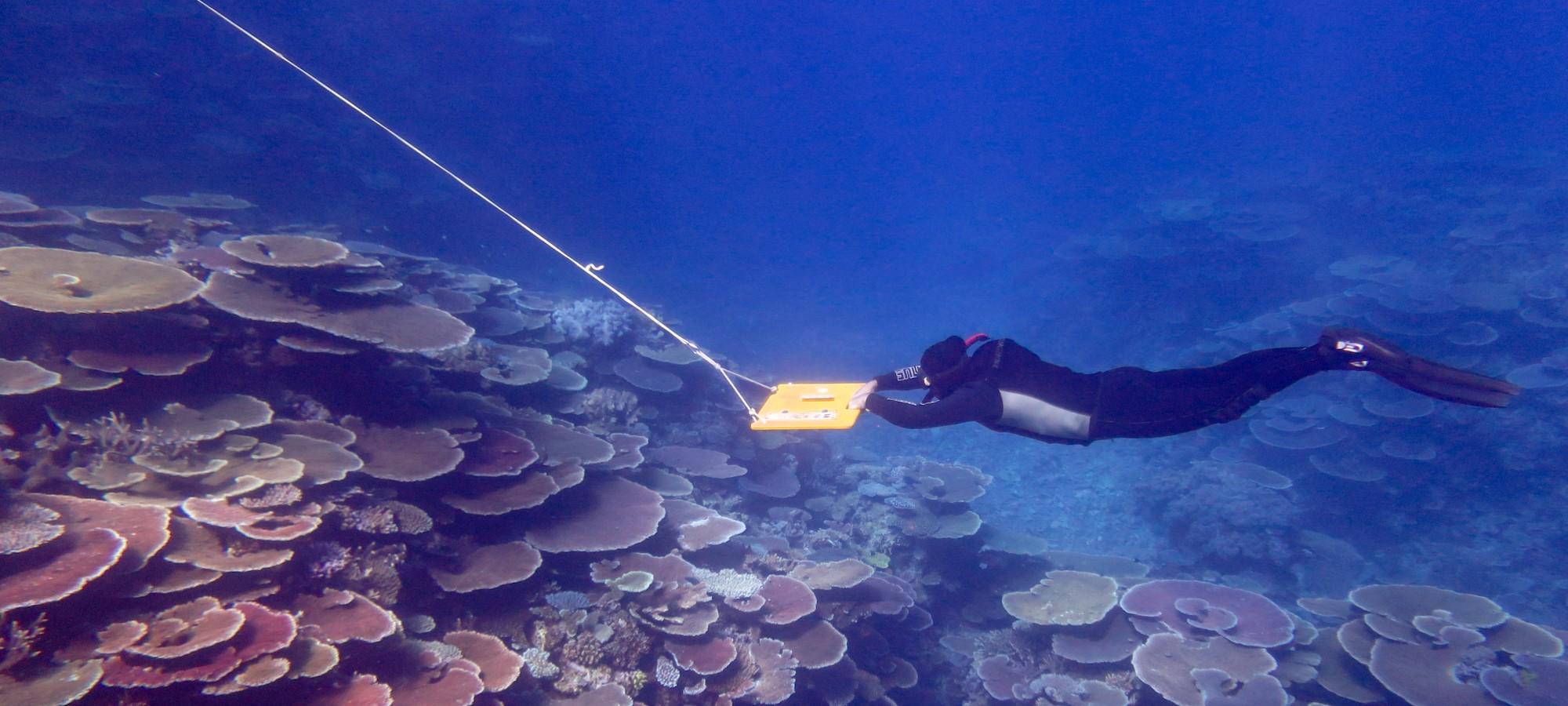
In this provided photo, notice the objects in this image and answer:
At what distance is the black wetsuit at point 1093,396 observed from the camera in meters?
4.65

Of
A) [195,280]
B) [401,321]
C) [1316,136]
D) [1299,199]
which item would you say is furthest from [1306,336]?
[1316,136]

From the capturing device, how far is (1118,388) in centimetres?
489

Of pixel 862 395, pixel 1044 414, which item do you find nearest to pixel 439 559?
pixel 862 395

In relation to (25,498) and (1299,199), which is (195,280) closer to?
(25,498)

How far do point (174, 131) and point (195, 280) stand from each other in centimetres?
1989

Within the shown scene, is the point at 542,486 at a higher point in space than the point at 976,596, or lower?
higher

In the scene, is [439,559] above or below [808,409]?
below

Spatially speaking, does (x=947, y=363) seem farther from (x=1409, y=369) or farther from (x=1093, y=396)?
(x=1409, y=369)

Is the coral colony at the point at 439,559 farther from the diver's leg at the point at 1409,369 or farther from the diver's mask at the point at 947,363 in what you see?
the diver's leg at the point at 1409,369

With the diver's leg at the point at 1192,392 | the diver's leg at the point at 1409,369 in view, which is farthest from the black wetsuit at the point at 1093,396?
the diver's leg at the point at 1409,369

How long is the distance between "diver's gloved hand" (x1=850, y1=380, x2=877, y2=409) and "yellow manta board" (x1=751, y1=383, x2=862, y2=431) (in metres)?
0.05

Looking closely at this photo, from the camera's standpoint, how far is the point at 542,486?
5.32m

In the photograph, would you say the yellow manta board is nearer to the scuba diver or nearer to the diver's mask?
the scuba diver

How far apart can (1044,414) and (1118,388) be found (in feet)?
2.02
